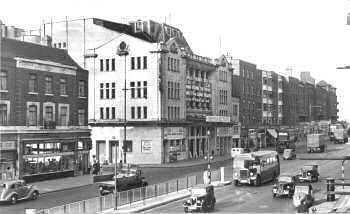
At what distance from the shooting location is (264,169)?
49906mm

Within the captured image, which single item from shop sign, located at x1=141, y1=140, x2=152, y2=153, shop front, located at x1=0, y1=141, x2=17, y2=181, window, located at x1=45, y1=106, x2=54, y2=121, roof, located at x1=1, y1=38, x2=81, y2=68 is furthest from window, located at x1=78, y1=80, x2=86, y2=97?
shop sign, located at x1=141, y1=140, x2=152, y2=153

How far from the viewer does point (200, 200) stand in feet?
114

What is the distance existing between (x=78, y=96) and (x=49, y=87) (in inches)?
221

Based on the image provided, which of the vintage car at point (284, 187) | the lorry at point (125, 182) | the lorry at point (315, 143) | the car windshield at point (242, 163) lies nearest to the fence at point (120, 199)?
the lorry at point (125, 182)

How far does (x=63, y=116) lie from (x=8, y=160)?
411 inches

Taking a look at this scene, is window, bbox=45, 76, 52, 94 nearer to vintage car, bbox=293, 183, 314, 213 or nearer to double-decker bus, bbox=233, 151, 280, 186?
double-decker bus, bbox=233, 151, 280, 186

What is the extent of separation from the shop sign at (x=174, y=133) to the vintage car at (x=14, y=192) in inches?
1593

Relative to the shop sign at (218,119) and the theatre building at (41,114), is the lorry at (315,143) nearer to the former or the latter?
the shop sign at (218,119)

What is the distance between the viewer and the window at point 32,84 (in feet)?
176

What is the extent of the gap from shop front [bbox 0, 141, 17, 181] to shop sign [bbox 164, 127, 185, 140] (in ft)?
108

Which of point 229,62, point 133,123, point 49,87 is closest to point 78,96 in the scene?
point 49,87

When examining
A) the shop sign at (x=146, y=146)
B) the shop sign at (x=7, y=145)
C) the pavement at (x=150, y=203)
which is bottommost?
the pavement at (x=150, y=203)

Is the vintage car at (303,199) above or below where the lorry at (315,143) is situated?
below

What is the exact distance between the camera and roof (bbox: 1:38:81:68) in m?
52.5
